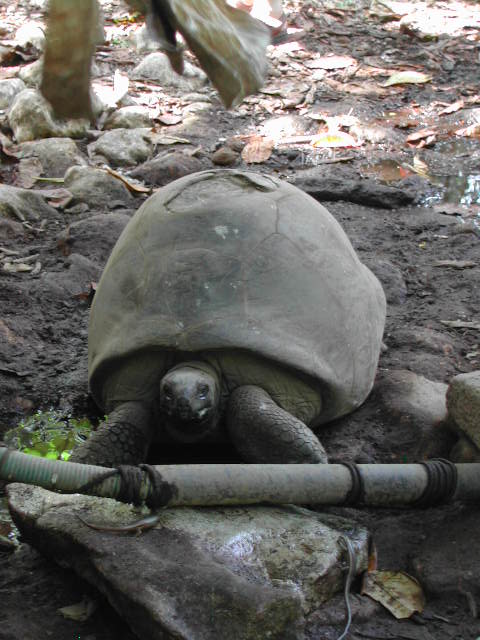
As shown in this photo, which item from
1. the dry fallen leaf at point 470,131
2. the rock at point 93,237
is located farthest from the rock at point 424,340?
the dry fallen leaf at point 470,131

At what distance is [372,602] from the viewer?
220 centimetres

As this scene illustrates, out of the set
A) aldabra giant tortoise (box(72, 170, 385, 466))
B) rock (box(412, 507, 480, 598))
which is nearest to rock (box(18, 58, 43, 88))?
aldabra giant tortoise (box(72, 170, 385, 466))

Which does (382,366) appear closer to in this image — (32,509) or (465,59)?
(32,509)

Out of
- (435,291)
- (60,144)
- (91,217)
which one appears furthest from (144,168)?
(435,291)

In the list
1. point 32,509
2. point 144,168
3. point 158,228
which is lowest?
point 144,168

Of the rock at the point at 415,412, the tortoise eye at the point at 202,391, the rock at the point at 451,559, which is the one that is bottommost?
the rock at the point at 415,412

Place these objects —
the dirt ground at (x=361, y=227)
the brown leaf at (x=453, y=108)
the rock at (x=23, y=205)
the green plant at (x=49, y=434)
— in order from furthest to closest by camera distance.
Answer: the brown leaf at (x=453, y=108), the rock at (x=23, y=205), the green plant at (x=49, y=434), the dirt ground at (x=361, y=227)

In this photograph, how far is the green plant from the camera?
301cm

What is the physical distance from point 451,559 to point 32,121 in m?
5.23

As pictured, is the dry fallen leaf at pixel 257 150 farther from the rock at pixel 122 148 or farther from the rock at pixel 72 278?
the rock at pixel 72 278

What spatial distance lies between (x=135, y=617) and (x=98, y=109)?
5.31 meters

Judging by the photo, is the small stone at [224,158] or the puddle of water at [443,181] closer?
the puddle of water at [443,181]

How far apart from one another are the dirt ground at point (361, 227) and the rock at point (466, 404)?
8.8 inches

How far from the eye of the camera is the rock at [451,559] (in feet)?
7.21
